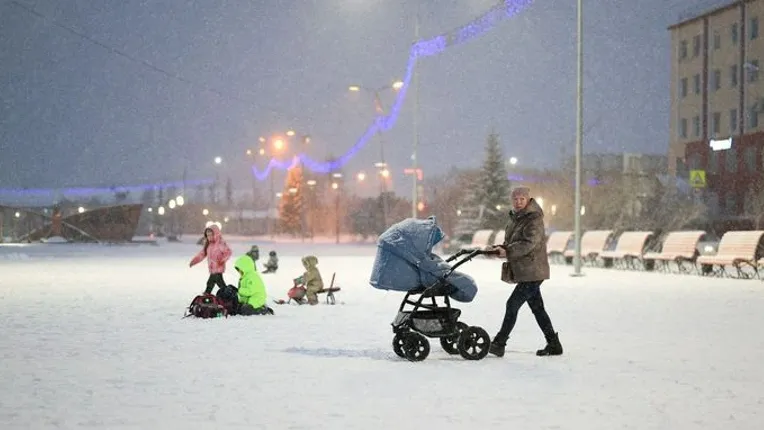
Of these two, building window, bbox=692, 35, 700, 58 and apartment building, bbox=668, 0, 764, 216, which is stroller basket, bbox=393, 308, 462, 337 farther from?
building window, bbox=692, 35, 700, 58

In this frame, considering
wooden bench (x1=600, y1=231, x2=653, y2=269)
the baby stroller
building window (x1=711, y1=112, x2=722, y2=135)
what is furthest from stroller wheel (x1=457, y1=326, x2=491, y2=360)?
building window (x1=711, y1=112, x2=722, y2=135)

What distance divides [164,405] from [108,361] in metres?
2.73

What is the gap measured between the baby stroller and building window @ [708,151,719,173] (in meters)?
62.6

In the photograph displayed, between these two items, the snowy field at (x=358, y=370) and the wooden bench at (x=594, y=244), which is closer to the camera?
the snowy field at (x=358, y=370)

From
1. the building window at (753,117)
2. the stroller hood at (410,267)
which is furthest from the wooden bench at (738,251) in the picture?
the building window at (753,117)

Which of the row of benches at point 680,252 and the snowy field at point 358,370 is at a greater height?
the row of benches at point 680,252

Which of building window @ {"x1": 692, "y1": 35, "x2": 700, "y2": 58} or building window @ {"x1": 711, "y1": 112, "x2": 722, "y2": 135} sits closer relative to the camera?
building window @ {"x1": 711, "y1": 112, "x2": 722, "y2": 135}

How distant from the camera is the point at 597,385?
855 cm

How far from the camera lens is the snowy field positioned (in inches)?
279

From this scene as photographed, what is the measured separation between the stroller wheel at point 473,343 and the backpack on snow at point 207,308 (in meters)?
5.66

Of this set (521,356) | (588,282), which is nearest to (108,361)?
(521,356)

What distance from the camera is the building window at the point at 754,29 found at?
65.2 metres

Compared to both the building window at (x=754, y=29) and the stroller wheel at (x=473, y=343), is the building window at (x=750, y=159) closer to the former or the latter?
the building window at (x=754, y=29)

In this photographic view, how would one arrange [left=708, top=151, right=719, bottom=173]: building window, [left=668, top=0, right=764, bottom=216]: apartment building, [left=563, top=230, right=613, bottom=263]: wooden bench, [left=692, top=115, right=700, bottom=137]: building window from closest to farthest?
[left=563, top=230, right=613, bottom=263]: wooden bench, [left=668, top=0, right=764, bottom=216]: apartment building, [left=708, top=151, right=719, bottom=173]: building window, [left=692, top=115, right=700, bottom=137]: building window
